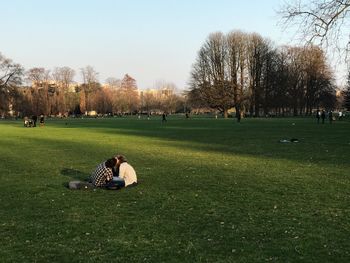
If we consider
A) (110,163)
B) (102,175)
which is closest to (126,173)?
(110,163)

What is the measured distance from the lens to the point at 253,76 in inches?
3807

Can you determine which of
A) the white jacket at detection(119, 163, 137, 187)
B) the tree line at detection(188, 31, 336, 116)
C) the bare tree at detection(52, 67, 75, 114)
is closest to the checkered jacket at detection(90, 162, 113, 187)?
the white jacket at detection(119, 163, 137, 187)

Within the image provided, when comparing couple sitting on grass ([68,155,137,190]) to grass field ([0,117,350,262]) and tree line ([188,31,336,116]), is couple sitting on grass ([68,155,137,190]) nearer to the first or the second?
grass field ([0,117,350,262])

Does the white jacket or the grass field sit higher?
the white jacket

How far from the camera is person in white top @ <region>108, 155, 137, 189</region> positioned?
13606mm

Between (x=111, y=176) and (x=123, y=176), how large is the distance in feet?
1.73

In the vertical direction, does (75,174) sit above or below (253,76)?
below

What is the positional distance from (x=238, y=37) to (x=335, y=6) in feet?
249

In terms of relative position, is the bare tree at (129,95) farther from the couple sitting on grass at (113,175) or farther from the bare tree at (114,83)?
the couple sitting on grass at (113,175)

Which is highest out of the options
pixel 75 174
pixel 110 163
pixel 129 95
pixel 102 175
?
pixel 129 95

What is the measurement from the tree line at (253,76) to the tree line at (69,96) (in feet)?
135

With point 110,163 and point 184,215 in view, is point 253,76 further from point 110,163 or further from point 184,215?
point 184,215

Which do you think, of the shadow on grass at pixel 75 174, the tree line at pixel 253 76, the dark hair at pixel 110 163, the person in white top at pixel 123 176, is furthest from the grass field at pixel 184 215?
the tree line at pixel 253 76

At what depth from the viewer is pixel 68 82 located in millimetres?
145125
